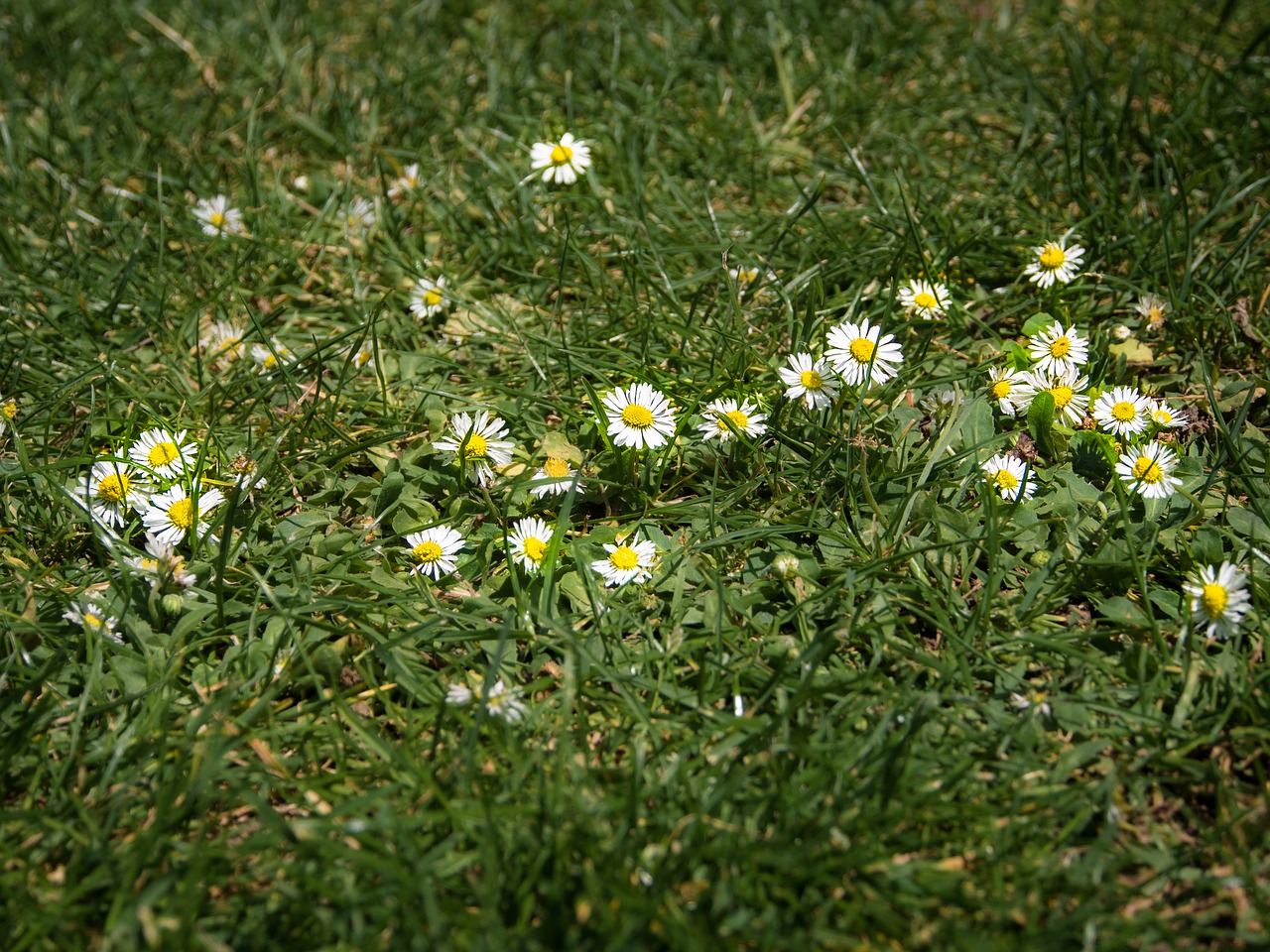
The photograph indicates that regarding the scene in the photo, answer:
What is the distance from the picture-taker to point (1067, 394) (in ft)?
7.18

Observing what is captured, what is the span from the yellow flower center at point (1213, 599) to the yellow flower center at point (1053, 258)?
95cm

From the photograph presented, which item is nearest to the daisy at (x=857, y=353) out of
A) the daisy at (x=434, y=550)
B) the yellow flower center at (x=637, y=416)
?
the yellow flower center at (x=637, y=416)

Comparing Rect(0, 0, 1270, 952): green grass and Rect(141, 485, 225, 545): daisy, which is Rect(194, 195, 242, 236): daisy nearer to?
Rect(0, 0, 1270, 952): green grass

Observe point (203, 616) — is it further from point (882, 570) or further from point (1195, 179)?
point (1195, 179)

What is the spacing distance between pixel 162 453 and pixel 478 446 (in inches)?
27.2

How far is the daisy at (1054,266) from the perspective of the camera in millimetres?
2463

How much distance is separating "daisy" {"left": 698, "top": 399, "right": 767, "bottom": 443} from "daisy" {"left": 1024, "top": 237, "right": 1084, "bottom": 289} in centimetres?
84

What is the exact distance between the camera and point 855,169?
292 centimetres

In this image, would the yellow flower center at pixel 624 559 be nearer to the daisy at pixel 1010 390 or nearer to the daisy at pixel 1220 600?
the daisy at pixel 1010 390

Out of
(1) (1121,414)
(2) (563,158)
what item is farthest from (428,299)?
(1) (1121,414)

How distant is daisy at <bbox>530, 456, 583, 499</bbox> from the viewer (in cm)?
212

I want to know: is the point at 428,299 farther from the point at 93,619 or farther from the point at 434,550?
the point at 93,619

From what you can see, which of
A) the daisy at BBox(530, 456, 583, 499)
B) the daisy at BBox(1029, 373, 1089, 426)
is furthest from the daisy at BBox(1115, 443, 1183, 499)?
the daisy at BBox(530, 456, 583, 499)

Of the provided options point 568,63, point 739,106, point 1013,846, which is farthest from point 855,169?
point 1013,846
